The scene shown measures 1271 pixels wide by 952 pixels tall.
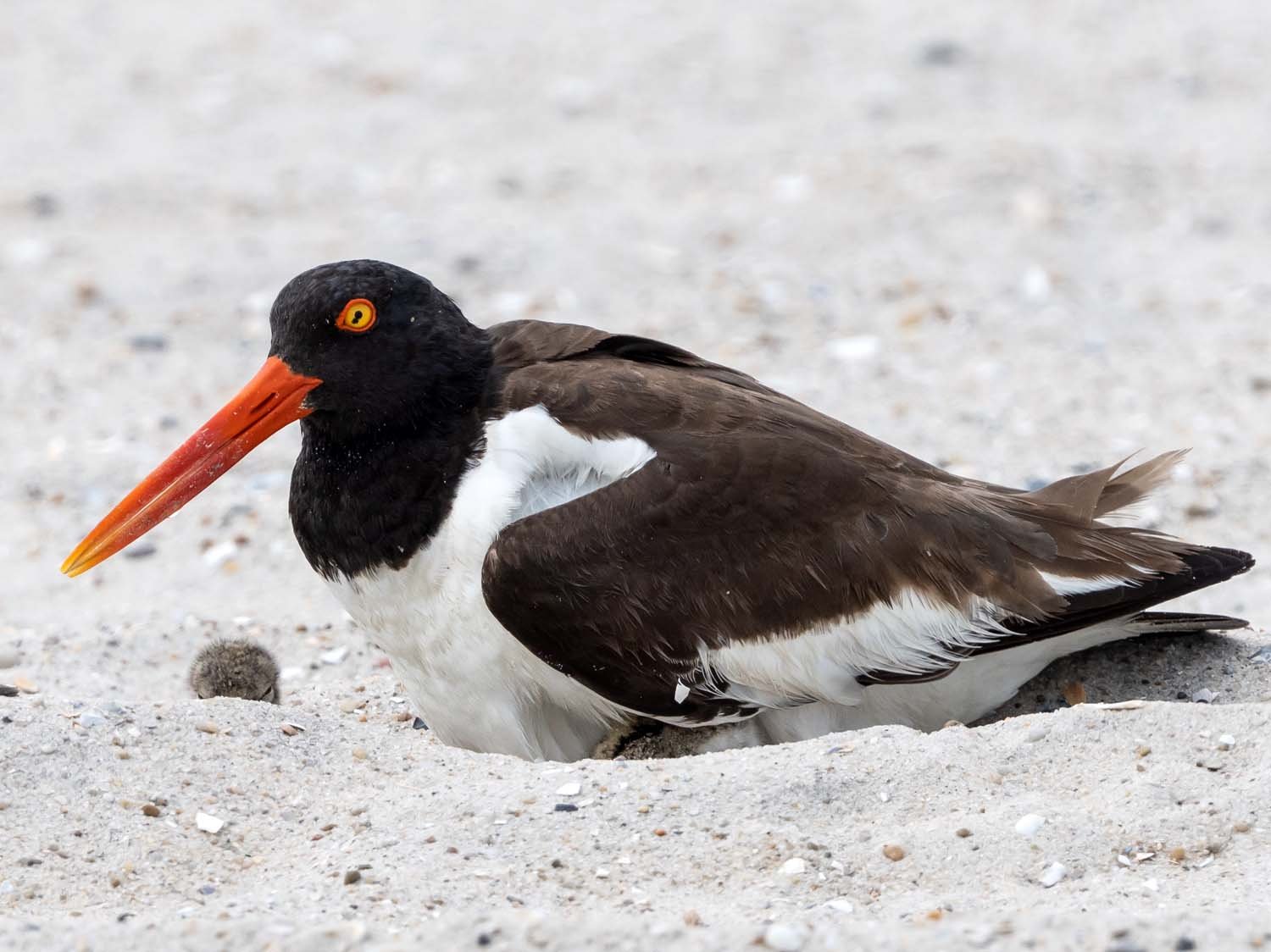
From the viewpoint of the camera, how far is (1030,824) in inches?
162

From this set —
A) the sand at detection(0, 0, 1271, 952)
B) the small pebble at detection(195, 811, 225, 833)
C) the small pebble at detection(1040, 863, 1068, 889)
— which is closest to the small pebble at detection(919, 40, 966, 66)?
the sand at detection(0, 0, 1271, 952)

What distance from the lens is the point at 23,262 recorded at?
10.4m

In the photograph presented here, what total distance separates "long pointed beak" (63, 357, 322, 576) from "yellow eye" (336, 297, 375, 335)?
0.24 meters

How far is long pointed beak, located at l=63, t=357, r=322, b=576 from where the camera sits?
16.4 ft

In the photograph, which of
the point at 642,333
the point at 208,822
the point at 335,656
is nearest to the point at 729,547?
the point at 208,822

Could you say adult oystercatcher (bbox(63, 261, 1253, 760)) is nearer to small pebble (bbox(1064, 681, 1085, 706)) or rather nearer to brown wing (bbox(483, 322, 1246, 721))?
brown wing (bbox(483, 322, 1246, 721))

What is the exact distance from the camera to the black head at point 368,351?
4.88 m

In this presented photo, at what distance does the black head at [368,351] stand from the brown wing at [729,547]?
0.19 m

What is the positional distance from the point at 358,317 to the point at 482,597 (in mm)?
848

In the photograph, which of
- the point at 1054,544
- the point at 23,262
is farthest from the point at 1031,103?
the point at 1054,544

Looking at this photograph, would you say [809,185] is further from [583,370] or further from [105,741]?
[105,741]

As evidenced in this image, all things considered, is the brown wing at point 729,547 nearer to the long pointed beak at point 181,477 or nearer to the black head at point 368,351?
the black head at point 368,351

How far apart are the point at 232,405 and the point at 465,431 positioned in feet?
2.16

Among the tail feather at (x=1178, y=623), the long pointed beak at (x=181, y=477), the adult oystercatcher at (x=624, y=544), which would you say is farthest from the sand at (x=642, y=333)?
the long pointed beak at (x=181, y=477)
